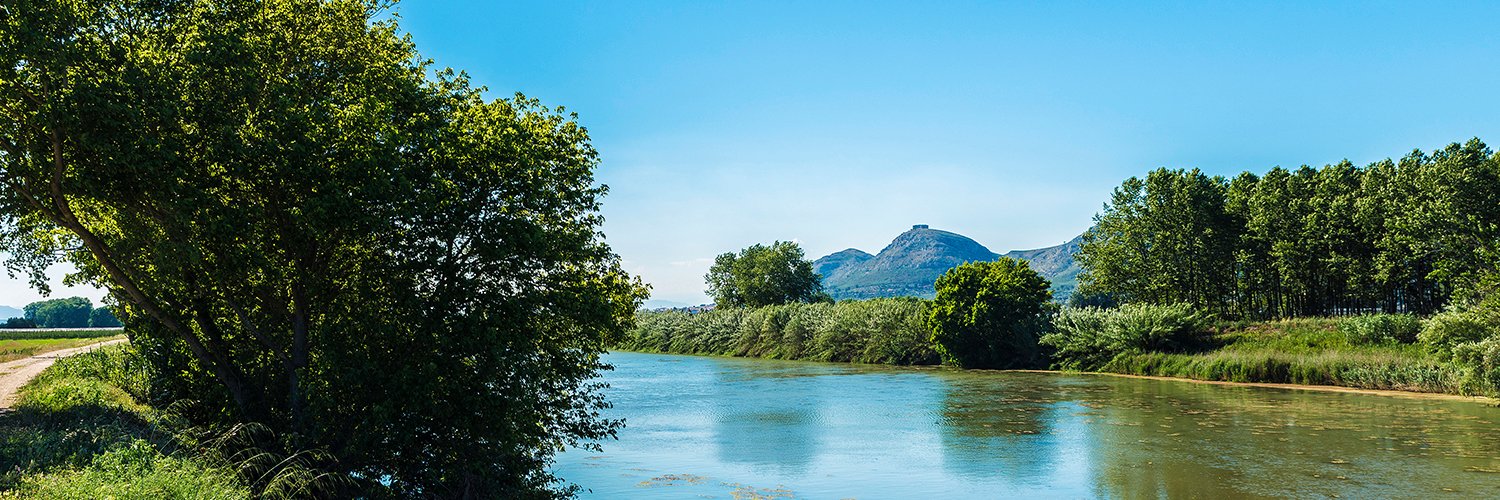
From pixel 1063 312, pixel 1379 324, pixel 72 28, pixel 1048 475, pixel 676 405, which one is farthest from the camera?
pixel 1063 312

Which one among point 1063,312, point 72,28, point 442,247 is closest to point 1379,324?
point 1063,312

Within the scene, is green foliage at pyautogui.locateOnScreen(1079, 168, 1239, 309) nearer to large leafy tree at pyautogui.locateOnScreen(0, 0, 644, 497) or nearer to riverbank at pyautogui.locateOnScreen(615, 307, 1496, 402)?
riverbank at pyautogui.locateOnScreen(615, 307, 1496, 402)

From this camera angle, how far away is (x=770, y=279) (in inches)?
4481

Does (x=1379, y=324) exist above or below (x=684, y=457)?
above

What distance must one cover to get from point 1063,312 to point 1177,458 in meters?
36.0

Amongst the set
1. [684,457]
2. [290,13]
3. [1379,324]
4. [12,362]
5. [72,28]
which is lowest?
[684,457]

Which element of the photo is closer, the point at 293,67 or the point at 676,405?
the point at 293,67

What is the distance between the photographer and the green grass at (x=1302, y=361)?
35344mm

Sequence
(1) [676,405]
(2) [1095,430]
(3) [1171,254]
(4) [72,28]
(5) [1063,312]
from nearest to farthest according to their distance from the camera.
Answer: (4) [72,28] → (2) [1095,430] → (1) [676,405] → (5) [1063,312] → (3) [1171,254]

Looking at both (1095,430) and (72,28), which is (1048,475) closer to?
(1095,430)

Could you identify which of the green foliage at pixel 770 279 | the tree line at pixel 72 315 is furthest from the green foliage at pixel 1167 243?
the tree line at pixel 72 315

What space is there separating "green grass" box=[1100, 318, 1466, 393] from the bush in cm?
34

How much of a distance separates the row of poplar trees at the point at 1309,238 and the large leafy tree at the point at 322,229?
126 ft

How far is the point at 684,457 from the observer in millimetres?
23031
